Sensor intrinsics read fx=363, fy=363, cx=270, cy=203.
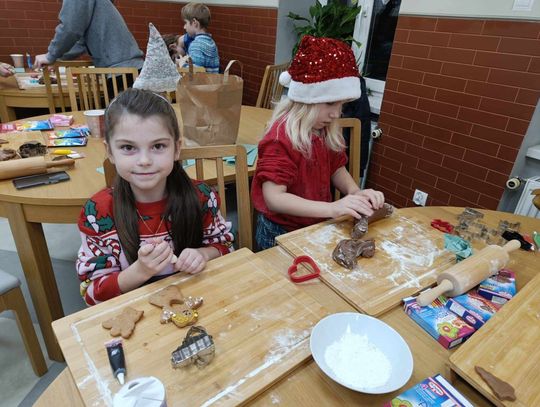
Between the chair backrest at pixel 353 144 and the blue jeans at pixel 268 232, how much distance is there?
379mm

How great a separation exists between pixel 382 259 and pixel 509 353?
0.38 meters

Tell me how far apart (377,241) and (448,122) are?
168 centimetres

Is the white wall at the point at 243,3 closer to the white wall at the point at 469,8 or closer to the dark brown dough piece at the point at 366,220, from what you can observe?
the white wall at the point at 469,8

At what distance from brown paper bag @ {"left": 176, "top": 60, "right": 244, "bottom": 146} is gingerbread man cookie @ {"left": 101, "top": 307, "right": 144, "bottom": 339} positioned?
1042 millimetres

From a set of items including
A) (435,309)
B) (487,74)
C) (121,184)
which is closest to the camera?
(435,309)

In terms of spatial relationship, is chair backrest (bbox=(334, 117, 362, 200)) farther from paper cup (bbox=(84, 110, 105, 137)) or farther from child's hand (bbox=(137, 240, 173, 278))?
paper cup (bbox=(84, 110, 105, 137))

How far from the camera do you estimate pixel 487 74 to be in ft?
7.05

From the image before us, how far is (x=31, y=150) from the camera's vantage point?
159 cm

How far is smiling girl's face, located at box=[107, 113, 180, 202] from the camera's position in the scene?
3.16 feet

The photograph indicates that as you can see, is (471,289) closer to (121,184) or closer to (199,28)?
(121,184)

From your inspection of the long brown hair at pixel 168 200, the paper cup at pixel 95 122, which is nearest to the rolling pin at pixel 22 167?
the paper cup at pixel 95 122

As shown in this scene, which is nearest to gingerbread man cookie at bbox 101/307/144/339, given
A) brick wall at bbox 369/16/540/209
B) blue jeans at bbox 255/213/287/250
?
blue jeans at bbox 255/213/287/250

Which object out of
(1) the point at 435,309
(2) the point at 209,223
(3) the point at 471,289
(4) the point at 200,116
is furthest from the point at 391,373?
(4) the point at 200,116

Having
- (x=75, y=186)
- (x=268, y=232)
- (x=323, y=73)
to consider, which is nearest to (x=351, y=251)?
(x=268, y=232)
